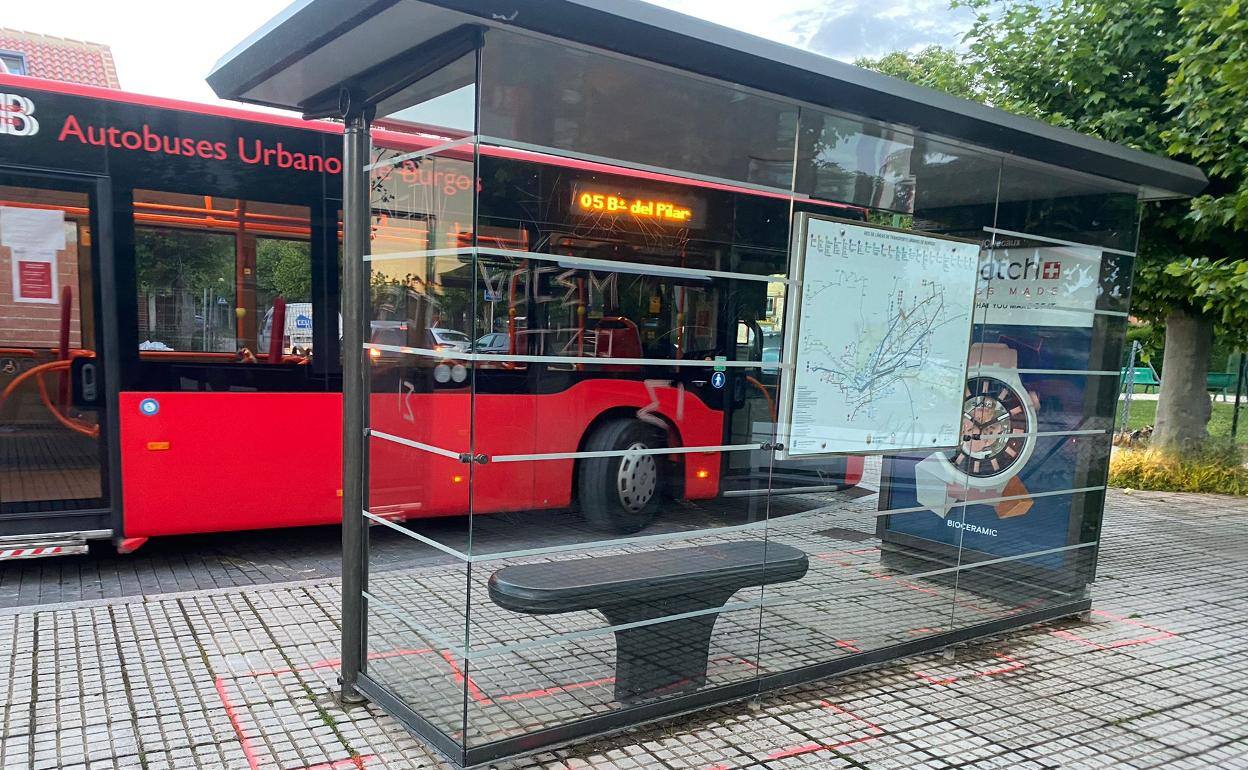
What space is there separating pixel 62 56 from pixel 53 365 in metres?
26.0

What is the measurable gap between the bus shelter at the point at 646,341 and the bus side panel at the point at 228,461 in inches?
87.7

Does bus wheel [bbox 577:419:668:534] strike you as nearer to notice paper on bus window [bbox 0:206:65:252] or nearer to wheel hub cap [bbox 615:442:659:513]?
wheel hub cap [bbox 615:442:659:513]

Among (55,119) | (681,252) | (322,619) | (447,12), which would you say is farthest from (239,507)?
(447,12)

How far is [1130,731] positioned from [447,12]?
448cm

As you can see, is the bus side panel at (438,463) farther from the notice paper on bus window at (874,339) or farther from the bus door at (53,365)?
the bus door at (53,365)

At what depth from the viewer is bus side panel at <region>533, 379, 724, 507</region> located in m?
4.09

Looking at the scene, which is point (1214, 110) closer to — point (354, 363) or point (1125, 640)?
point (1125, 640)

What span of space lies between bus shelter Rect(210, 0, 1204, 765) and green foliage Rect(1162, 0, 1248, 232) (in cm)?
243

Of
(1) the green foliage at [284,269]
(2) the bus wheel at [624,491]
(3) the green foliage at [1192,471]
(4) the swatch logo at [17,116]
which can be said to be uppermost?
(4) the swatch logo at [17,116]

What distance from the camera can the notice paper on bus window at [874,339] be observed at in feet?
13.3

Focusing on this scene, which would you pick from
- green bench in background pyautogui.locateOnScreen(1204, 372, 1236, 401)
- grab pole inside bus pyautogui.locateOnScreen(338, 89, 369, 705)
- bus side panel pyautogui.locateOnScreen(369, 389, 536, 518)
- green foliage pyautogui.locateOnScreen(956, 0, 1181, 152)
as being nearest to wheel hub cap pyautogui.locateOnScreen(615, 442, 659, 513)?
bus side panel pyautogui.locateOnScreen(369, 389, 536, 518)

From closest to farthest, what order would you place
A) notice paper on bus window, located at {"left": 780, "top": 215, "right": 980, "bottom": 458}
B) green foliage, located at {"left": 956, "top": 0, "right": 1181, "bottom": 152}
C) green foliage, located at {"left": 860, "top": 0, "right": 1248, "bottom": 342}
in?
notice paper on bus window, located at {"left": 780, "top": 215, "right": 980, "bottom": 458} → green foliage, located at {"left": 860, "top": 0, "right": 1248, "bottom": 342} → green foliage, located at {"left": 956, "top": 0, "right": 1181, "bottom": 152}

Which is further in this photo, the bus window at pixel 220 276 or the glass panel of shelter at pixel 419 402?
the bus window at pixel 220 276

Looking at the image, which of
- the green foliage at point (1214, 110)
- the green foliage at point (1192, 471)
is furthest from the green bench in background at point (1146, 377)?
the green foliage at point (1214, 110)
